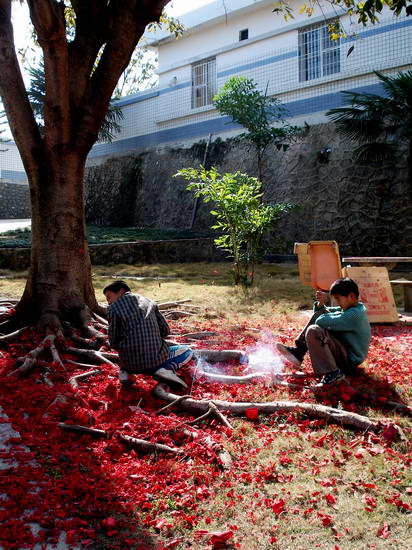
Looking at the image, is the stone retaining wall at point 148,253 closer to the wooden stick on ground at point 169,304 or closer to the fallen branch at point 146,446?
the wooden stick on ground at point 169,304

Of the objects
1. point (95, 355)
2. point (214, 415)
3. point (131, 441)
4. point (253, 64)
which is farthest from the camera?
point (253, 64)

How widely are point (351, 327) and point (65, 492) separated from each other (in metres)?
2.60

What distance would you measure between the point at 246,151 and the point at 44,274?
493 inches

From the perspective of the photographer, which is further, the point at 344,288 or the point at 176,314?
the point at 176,314

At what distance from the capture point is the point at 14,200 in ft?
88.1

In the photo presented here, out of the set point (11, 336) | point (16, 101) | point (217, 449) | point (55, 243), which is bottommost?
point (217, 449)

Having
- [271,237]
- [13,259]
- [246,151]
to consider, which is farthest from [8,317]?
[246,151]

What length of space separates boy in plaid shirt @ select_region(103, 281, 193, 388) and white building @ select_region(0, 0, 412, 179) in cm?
1114

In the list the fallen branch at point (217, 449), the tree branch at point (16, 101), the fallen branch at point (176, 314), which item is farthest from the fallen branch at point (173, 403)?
the fallen branch at point (176, 314)

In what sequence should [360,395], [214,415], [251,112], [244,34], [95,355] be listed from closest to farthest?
[214,415], [360,395], [95,355], [251,112], [244,34]

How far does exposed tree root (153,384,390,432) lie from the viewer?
11.9ft

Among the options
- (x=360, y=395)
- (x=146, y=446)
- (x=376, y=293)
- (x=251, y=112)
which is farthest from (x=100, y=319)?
(x=251, y=112)

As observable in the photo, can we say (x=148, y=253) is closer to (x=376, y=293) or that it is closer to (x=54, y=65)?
(x=376, y=293)

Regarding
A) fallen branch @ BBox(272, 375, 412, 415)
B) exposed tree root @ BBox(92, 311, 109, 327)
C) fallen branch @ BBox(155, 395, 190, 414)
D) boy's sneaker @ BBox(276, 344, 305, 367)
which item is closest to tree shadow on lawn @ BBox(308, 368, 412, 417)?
fallen branch @ BBox(272, 375, 412, 415)
